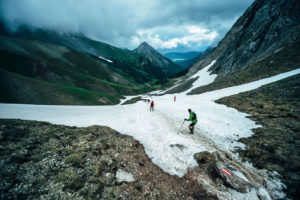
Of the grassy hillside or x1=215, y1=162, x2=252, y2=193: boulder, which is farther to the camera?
the grassy hillside

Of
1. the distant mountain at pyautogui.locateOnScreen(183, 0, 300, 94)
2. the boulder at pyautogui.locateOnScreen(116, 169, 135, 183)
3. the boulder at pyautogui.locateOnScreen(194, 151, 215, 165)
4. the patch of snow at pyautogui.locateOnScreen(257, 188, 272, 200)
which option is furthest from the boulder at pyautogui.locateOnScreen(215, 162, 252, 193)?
the distant mountain at pyautogui.locateOnScreen(183, 0, 300, 94)

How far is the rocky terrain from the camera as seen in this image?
7985 mm

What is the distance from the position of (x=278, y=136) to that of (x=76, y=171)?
57.0 feet

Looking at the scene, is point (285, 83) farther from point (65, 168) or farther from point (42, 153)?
point (42, 153)

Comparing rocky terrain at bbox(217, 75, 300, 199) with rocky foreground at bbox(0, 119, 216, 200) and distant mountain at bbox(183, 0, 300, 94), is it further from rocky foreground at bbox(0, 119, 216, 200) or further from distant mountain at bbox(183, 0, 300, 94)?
distant mountain at bbox(183, 0, 300, 94)

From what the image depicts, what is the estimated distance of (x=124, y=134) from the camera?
13992 mm

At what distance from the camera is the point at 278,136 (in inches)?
438

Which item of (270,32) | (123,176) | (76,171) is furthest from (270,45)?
(76,171)

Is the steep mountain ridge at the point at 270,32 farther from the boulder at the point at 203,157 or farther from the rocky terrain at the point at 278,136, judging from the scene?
the boulder at the point at 203,157

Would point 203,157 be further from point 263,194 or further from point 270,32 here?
point 270,32

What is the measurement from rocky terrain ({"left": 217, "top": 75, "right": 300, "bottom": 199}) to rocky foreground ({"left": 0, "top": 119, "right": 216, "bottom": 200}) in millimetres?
5790

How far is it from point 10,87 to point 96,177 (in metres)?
51.9

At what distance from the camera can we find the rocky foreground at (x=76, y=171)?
20.1 ft

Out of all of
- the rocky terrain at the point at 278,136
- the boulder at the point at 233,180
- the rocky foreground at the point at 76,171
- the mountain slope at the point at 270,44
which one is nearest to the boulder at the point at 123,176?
the rocky foreground at the point at 76,171
